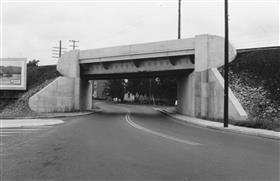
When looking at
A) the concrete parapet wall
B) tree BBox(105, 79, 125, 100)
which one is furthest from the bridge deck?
tree BBox(105, 79, 125, 100)

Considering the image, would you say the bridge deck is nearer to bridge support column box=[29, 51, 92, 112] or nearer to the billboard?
bridge support column box=[29, 51, 92, 112]

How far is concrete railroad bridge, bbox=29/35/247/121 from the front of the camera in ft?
99.2

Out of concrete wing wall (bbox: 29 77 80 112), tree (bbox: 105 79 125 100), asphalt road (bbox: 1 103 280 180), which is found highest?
tree (bbox: 105 79 125 100)

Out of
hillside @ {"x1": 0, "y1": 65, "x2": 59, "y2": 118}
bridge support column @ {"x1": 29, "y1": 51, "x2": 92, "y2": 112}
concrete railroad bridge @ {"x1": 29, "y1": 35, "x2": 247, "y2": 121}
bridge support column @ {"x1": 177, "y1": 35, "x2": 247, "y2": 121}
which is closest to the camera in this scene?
bridge support column @ {"x1": 177, "y1": 35, "x2": 247, "y2": 121}

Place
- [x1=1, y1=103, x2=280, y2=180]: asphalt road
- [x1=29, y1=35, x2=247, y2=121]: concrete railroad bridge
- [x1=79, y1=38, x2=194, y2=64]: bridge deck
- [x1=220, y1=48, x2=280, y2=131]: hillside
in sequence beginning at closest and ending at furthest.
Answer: [x1=1, y1=103, x2=280, y2=180]: asphalt road → [x1=220, y1=48, x2=280, y2=131]: hillside → [x1=29, y1=35, x2=247, y2=121]: concrete railroad bridge → [x1=79, y1=38, x2=194, y2=64]: bridge deck

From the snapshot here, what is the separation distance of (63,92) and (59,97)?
0.83 m

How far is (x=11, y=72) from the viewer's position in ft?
133

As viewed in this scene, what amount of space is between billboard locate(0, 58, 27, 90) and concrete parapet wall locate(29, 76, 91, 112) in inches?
155

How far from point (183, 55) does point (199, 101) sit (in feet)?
16.2

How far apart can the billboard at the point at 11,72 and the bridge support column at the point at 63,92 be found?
13.1 feet

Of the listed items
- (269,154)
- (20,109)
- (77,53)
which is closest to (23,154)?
(269,154)

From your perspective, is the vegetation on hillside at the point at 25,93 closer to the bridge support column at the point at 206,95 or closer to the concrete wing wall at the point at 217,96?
the bridge support column at the point at 206,95

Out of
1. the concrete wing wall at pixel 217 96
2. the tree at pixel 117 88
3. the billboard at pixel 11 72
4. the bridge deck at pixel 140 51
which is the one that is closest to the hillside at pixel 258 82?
the concrete wing wall at pixel 217 96

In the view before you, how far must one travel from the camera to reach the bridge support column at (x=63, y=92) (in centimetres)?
3822
